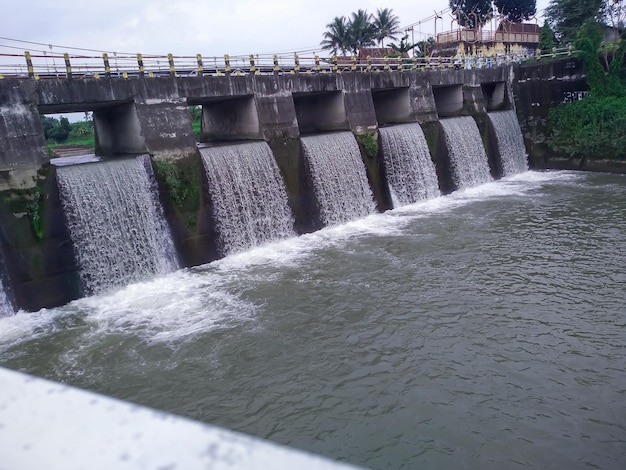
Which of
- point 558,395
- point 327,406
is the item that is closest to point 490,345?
point 558,395

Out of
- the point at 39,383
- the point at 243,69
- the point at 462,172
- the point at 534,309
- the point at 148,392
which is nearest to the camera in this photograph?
the point at 39,383

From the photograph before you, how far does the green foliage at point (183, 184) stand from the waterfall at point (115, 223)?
330 millimetres

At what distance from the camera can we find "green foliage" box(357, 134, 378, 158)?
1772 centimetres

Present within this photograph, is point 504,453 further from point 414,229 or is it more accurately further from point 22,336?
point 414,229

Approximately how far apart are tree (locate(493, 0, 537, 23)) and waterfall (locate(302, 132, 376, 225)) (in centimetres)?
4395

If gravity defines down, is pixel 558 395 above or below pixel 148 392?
below

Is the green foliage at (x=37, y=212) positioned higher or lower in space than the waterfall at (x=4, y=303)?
higher

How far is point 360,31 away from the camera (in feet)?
144

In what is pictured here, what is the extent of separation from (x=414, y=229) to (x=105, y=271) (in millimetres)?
8553

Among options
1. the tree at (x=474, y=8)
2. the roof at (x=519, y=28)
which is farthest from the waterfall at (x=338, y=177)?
the tree at (x=474, y=8)

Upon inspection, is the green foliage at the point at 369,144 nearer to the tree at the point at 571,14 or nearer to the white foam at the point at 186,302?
the white foam at the point at 186,302

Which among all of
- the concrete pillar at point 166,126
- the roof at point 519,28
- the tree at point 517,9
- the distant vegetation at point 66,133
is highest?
the tree at point 517,9

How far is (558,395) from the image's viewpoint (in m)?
6.58

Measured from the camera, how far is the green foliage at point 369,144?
1772 cm
